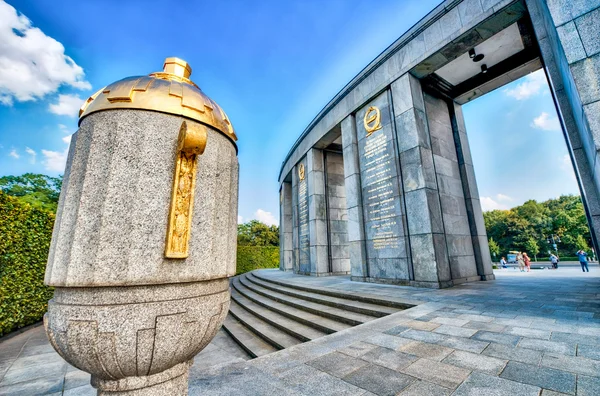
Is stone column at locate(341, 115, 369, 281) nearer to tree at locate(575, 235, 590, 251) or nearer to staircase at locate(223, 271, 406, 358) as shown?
staircase at locate(223, 271, 406, 358)

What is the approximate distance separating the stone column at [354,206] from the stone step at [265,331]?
4731mm

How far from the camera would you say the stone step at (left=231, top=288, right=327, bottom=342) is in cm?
514

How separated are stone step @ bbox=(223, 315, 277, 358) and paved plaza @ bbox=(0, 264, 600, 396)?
0.70 metres

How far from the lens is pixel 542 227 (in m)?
42.1

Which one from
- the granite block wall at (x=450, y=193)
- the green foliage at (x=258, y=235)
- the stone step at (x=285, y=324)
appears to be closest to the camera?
the stone step at (x=285, y=324)

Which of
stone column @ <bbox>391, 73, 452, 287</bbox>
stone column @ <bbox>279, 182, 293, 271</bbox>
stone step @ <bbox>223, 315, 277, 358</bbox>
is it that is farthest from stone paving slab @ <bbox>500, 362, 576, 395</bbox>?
stone column @ <bbox>279, 182, 293, 271</bbox>

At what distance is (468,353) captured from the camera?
3.03 metres

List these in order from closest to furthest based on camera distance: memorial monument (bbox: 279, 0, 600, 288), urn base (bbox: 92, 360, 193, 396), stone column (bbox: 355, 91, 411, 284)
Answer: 1. urn base (bbox: 92, 360, 193, 396)
2. memorial monument (bbox: 279, 0, 600, 288)
3. stone column (bbox: 355, 91, 411, 284)

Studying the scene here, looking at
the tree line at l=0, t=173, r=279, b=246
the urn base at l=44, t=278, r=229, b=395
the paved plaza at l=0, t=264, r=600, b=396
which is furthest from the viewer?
the tree line at l=0, t=173, r=279, b=246

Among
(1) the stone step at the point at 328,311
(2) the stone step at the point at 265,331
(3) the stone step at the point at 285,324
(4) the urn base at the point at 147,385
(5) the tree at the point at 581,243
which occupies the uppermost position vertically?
(5) the tree at the point at 581,243

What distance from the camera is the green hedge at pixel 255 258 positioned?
24.7m

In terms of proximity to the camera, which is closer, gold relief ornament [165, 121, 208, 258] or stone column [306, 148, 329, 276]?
gold relief ornament [165, 121, 208, 258]

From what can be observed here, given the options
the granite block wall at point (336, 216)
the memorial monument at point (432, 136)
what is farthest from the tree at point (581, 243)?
the granite block wall at point (336, 216)

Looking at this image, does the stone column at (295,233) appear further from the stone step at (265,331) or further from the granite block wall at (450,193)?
the granite block wall at (450,193)
